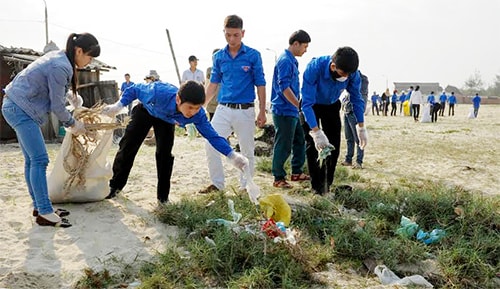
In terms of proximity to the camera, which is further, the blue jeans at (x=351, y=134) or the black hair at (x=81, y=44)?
A: the blue jeans at (x=351, y=134)

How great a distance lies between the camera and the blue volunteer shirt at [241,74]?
188 inches

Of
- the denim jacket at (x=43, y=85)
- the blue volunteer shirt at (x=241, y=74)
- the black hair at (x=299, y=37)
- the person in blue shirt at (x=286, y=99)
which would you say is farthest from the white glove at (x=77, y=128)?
the black hair at (x=299, y=37)

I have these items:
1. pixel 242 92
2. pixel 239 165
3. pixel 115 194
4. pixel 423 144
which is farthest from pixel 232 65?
pixel 423 144

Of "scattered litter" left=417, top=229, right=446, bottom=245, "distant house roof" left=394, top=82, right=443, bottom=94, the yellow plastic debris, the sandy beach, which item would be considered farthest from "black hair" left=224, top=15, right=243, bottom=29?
"distant house roof" left=394, top=82, right=443, bottom=94

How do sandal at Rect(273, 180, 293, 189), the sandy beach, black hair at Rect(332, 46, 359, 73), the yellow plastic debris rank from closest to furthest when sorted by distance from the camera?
the sandy beach, the yellow plastic debris, black hair at Rect(332, 46, 359, 73), sandal at Rect(273, 180, 293, 189)

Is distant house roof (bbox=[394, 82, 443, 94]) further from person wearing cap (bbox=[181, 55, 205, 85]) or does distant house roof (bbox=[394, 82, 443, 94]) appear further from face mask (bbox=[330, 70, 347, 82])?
face mask (bbox=[330, 70, 347, 82])

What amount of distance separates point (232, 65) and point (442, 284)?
2.84 meters

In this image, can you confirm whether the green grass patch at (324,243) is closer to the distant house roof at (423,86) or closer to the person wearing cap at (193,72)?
the person wearing cap at (193,72)

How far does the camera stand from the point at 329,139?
4801mm

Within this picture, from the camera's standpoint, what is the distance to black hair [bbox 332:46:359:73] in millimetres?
4133

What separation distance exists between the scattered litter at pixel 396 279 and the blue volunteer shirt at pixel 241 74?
2318mm

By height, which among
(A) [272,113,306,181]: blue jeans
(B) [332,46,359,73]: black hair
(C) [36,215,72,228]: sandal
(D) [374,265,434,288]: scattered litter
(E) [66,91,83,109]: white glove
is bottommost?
(D) [374,265,434,288]: scattered litter

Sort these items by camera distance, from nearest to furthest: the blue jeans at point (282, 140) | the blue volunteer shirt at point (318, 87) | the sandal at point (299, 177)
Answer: the blue volunteer shirt at point (318, 87), the blue jeans at point (282, 140), the sandal at point (299, 177)

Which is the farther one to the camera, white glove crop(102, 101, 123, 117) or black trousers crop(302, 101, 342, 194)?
black trousers crop(302, 101, 342, 194)
